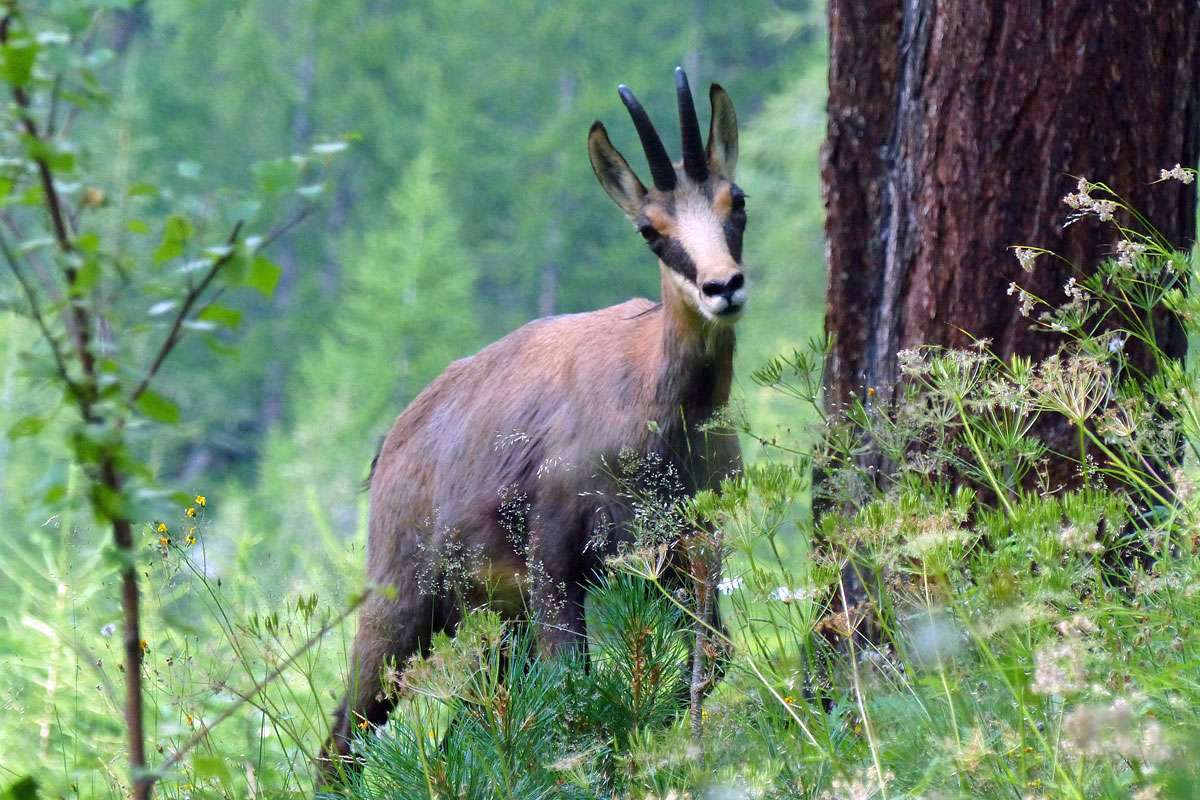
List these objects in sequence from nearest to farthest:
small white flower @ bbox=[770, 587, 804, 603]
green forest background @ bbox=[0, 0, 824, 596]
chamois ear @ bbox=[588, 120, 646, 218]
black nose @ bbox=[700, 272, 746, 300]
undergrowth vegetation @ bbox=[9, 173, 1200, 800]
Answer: undergrowth vegetation @ bbox=[9, 173, 1200, 800], small white flower @ bbox=[770, 587, 804, 603], black nose @ bbox=[700, 272, 746, 300], chamois ear @ bbox=[588, 120, 646, 218], green forest background @ bbox=[0, 0, 824, 596]

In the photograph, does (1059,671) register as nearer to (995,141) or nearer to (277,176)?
(277,176)

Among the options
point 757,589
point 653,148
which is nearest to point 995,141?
point 653,148

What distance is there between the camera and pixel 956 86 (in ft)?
16.6

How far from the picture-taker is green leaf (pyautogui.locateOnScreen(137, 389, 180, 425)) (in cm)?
243

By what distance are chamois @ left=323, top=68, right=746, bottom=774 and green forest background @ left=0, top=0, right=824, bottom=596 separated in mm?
28627

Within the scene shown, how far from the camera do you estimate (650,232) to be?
6.00 m

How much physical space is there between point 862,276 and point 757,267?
102 feet

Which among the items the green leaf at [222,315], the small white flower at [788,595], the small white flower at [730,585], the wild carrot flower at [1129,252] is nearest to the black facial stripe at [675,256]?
the small white flower at [730,585]

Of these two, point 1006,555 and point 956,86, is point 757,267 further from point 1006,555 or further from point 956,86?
point 1006,555

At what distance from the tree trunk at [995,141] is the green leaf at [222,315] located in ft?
10.1

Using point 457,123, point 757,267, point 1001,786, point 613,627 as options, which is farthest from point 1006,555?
point 457,123

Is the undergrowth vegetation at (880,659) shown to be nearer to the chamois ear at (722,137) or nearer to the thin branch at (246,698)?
the thin branch at (246,698)

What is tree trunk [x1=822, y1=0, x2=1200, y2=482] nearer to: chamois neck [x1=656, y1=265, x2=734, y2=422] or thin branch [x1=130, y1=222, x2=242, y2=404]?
chamois neck [x1=656, y1=265, x2=734, y2=422]

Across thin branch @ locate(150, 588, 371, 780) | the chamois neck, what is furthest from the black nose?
thin branch @ locate(150, 588, 371, 780)
